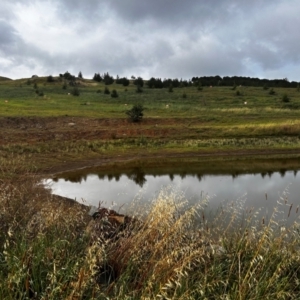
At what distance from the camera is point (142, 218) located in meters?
7.12

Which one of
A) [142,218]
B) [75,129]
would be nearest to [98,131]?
[75,129]

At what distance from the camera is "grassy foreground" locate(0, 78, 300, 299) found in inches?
174

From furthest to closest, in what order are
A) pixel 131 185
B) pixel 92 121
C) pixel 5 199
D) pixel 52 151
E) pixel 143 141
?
1. pixel 92 121
2. pixel 143 141
3. pixel 52 151
4. pixel 131 185
5. pixel 5 199

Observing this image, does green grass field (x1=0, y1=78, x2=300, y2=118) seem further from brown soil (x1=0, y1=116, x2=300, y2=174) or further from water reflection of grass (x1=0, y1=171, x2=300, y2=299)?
water reflection of grass (x1=0, y1=171, x2=300, y2=299)

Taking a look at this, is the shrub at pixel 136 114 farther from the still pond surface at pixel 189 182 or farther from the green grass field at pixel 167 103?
the still pond surface at pixel 189 182

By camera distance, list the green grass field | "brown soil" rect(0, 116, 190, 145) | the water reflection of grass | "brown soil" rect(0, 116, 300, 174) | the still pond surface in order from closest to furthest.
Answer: the water reflection of grass, the still pond surface, "brown soil" rect(0, 116, 300, 174), "brown soil" rect(0, 116, 190, 145), the green grass field

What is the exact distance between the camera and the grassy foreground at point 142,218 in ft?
14.5

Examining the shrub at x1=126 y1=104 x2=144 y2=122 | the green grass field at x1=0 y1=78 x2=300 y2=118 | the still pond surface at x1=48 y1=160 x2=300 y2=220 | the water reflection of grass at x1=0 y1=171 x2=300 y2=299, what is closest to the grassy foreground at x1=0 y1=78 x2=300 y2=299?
the water reflection of grass at x1=0 y1=171 x2=300 y2=299

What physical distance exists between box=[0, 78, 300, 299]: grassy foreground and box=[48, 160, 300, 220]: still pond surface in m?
2.26

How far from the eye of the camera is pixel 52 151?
99.5ft

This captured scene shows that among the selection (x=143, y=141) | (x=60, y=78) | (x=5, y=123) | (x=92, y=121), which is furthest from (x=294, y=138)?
(x=60, y=78)

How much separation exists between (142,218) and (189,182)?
557 inches

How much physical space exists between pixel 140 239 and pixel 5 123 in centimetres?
3626

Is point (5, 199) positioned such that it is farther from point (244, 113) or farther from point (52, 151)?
point (244, 113)
